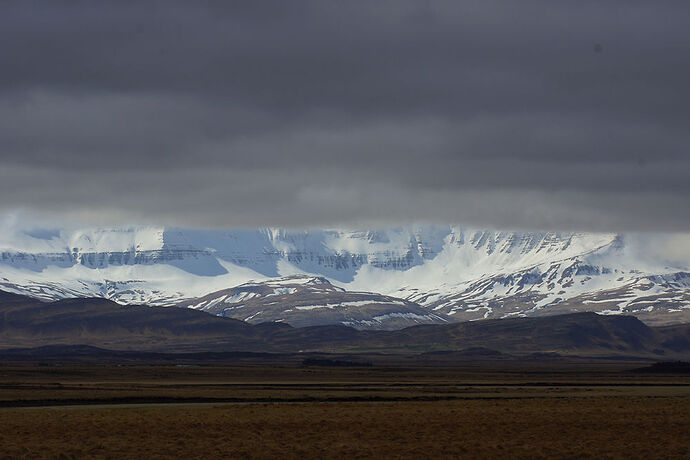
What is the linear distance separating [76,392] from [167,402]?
22531 millimetres

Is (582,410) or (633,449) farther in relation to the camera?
(582,410)

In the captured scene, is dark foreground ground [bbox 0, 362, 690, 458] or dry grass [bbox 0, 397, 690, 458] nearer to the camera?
dry grass [bbox 0, 397, 690, 458]

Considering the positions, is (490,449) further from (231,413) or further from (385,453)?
(231,413)

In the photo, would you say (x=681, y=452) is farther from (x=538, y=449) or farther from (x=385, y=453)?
(x=385, y=453)

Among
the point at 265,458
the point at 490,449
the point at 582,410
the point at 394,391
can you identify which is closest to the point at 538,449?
the point at 490,449

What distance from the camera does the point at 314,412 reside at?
8388 cm

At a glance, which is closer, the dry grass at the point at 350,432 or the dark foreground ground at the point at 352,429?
the dry grass at the point at 350,432

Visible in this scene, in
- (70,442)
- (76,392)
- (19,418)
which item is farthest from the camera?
(76,392)

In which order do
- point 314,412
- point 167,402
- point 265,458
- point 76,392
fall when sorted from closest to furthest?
point 265,458 → point 314,412 → point 167,402 → point 76,392

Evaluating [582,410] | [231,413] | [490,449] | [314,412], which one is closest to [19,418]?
[231,413]

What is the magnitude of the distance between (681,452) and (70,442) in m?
33.0

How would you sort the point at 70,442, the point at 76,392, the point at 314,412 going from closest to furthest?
the point at 70,442 → the point at 314,412 → the point at 76,392

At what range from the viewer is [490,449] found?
200 ft

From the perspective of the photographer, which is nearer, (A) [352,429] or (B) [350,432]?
(B) [350,432]
